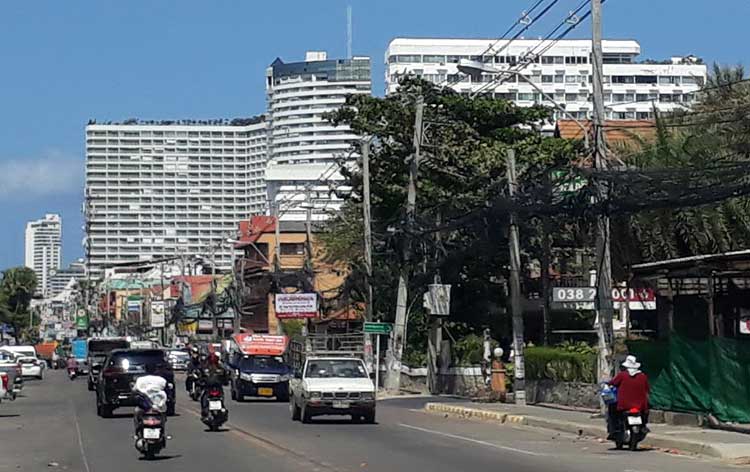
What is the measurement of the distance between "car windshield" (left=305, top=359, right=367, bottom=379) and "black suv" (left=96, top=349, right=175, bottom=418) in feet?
14.1

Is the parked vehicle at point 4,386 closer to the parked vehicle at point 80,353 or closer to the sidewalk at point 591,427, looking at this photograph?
the sidewalk at point 591,427

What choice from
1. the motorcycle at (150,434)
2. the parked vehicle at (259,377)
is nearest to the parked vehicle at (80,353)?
the parked vehicle at (259,377)

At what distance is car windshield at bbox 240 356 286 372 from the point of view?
45344 mm

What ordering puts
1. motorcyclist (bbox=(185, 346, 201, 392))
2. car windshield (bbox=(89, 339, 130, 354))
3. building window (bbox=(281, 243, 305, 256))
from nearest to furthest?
motorcyclist (bbox=(185, 346, 201, 392))
car windshield (bbox=(89, 339, 130, 354))
building window (bbox=(281, 243, 305, 256))

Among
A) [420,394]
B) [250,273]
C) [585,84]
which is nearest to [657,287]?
A: [420,394]

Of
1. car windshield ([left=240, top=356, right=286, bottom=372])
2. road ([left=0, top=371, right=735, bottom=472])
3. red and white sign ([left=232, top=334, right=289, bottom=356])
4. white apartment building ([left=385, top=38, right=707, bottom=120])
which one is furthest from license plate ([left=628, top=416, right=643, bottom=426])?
white apartment building ([left=385, top=38, right=707, bottom=120])

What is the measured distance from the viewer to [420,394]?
49406mm

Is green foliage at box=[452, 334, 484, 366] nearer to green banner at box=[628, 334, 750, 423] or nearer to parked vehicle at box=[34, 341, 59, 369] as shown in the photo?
green banner at box=[628, 334, 750, 423]

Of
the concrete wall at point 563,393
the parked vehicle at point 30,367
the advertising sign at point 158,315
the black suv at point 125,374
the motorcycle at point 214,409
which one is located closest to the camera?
the motorcycle at point 214,409

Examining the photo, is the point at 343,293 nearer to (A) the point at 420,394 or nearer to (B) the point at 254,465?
(A) the point at 420,394

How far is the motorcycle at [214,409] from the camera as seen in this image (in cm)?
2881

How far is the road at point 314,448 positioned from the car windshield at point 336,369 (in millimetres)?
1235

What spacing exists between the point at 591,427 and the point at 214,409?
8.36 meters

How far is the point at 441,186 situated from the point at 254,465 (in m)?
32.1
